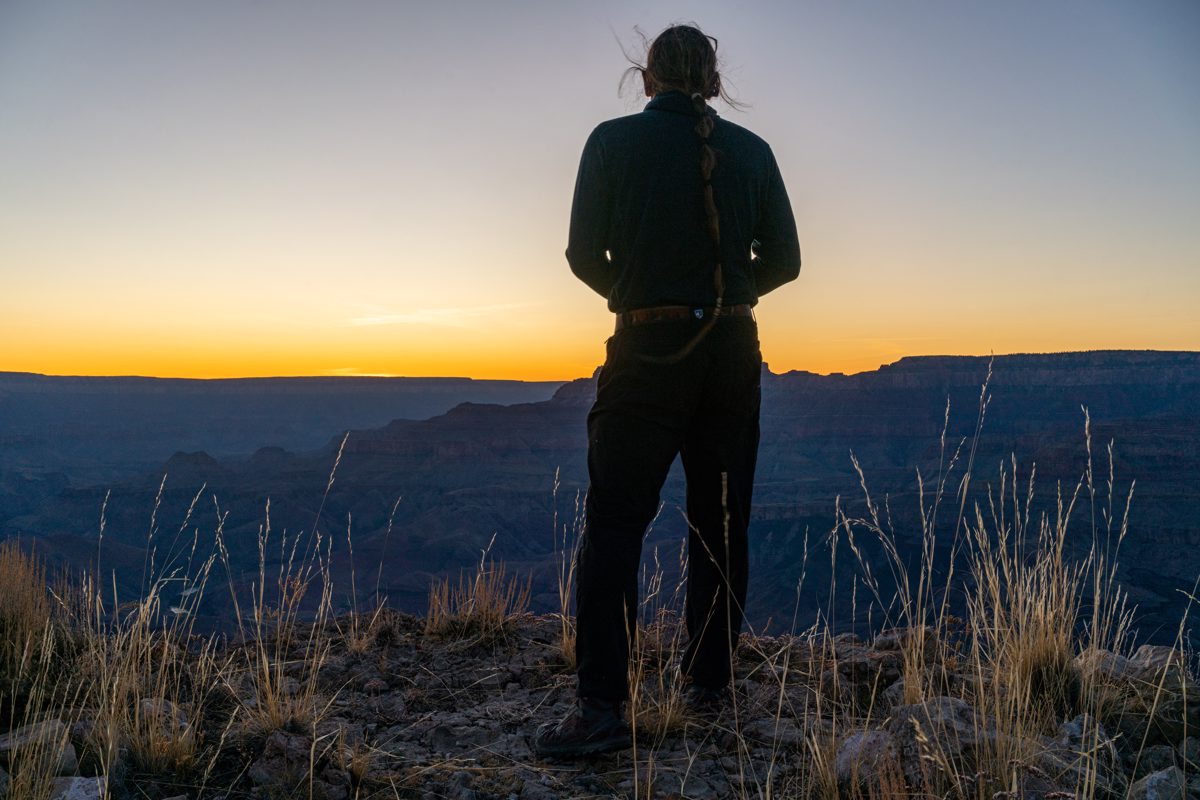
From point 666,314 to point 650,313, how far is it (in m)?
0.04

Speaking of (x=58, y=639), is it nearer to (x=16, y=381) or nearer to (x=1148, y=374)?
(x=1148, y=374)

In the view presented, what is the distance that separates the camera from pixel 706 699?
2.43 m

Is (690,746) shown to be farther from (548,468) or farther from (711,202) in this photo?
(548,468)

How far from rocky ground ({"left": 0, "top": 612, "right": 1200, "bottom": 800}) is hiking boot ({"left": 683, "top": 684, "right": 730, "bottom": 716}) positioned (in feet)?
0.12

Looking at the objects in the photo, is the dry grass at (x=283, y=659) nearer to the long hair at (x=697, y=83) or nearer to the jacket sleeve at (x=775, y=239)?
the long hair at (x=697, y=83)

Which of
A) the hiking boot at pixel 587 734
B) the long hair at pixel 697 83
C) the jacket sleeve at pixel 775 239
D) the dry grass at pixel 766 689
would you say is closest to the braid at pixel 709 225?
the long hair at pixel 697 83

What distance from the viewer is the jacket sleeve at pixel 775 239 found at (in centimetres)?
236

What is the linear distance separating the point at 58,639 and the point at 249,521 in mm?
63883

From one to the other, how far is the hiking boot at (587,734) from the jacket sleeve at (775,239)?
51.5 inches

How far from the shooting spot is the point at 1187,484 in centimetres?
4934

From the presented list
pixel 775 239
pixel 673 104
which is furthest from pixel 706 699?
pixel 673 104

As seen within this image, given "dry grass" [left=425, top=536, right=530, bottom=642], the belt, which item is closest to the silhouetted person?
the belt

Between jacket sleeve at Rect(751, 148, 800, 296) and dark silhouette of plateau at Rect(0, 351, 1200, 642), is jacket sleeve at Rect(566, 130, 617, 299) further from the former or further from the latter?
dark silhouette of plateau at Rect(0, 351, 1200, 642)

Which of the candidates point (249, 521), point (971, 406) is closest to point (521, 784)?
point (249, 521)
